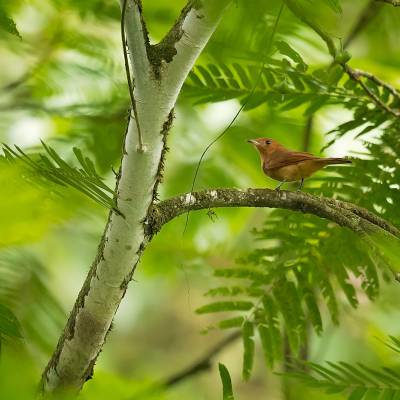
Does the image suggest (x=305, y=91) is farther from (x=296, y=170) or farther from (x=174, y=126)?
(x=174, y=126)

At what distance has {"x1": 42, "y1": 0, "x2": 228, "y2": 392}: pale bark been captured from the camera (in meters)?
0.94

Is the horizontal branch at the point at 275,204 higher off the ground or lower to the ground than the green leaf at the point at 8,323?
higher

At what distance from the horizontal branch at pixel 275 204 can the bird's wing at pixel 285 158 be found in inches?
17.0

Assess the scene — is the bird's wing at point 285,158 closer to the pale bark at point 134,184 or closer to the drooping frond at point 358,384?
the drooping frond at point 358,384

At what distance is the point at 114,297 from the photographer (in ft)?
3.53

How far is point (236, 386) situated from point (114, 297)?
3.26 m

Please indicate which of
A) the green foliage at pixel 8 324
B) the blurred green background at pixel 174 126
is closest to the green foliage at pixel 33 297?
the green foliage at pixel 8 324

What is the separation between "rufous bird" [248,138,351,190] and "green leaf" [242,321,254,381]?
1.04 ft

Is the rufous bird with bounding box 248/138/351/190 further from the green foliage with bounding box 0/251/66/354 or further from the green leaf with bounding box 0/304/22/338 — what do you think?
the green foliage with bounding box 0/251/66/354

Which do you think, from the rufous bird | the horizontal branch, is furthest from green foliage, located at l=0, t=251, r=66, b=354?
the rufous bird

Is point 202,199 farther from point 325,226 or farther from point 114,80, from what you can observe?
point 114,80

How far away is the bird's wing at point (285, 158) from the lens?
1684 millimetres

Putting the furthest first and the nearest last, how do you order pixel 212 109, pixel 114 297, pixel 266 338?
1. pixel 212 109
2. pixel 266 338
3. pixel 114 297

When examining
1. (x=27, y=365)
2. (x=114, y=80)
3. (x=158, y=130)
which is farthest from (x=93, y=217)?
(x=114, y=80)
